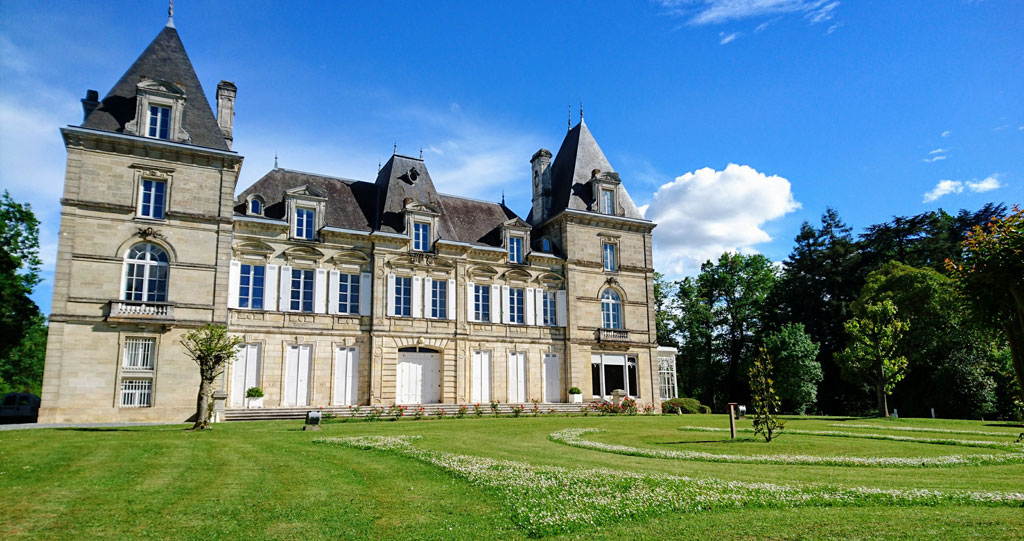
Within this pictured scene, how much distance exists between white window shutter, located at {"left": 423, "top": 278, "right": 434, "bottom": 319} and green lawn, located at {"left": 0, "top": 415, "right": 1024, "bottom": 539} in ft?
43.4

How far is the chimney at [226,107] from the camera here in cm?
2789

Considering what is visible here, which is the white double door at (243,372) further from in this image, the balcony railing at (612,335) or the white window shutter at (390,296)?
the balcony railing at (612,335)

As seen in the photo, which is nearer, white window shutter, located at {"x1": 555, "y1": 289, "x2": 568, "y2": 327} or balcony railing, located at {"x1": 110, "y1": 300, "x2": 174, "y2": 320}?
balcony railing, located at {"x1": 110, "y1": 300, "x2": 174, "y2": 320}

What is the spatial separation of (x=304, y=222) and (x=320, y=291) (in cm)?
311

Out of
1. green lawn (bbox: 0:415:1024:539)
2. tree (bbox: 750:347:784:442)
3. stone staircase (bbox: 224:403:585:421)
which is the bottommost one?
green lawn (bbox: 0:415:1024:539)

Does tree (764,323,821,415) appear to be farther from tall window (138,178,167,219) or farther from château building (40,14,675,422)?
tall window (138,178,167,219)

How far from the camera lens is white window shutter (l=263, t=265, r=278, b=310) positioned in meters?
26.6

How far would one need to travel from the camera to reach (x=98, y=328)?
2291cm

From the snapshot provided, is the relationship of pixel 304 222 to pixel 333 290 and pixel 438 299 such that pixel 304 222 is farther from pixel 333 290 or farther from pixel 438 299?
pixel 438 299

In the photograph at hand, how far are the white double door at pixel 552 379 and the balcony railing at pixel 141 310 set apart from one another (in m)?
17.0

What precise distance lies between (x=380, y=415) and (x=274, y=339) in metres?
5.78

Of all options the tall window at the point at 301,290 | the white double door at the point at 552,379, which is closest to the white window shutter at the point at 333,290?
the tall window at the point at 301,290

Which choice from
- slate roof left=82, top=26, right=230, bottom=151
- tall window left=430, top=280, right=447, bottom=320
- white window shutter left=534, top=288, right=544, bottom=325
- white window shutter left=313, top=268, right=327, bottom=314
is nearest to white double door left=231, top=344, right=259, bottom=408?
white window shutter left=313, top=268, right=327, bottom=314

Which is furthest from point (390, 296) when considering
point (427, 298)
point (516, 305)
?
point (516, 305)
